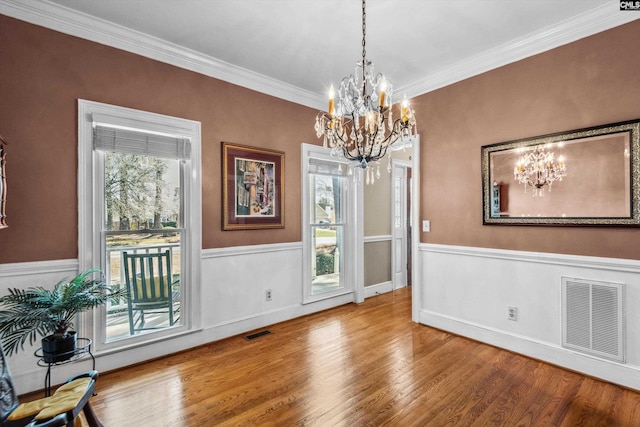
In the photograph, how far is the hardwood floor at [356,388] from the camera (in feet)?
6.88

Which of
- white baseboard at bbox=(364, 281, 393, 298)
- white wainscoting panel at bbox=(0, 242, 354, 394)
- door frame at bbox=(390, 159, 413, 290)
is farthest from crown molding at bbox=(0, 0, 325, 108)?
white baseboard at bbox=(364, 281, 393, 298)

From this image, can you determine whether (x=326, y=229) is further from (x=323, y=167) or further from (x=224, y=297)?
(x=224, y=297)

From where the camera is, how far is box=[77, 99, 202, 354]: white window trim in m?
2.60

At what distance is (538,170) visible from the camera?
2.91m

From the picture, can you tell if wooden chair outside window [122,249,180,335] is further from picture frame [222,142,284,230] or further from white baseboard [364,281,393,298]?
white baseboard [364,281,393,298]

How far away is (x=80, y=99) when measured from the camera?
260 centimetres

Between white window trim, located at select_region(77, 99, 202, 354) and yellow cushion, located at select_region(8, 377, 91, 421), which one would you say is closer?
yellow cushion, located at select_region(8, 377, 91, 421)

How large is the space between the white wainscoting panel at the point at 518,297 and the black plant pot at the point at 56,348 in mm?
3404

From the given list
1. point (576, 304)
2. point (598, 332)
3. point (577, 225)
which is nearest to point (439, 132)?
point (577, 225)

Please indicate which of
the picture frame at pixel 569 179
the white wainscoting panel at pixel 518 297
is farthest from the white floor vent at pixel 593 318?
the picture frame at pixel 569 179

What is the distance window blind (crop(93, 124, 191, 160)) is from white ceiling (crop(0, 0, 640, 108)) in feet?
2.48

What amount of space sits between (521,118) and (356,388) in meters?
2.89

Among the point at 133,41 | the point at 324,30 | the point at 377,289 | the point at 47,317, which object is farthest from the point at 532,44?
the point at 47,317

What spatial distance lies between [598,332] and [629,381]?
1.21 feet
